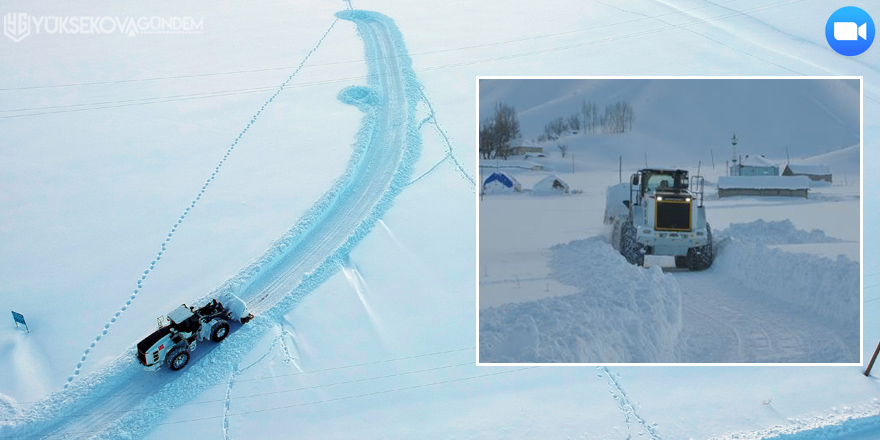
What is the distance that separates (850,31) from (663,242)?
1138 cm

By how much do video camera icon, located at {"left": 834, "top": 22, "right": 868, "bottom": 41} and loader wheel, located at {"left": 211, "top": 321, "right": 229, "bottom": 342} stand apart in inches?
510

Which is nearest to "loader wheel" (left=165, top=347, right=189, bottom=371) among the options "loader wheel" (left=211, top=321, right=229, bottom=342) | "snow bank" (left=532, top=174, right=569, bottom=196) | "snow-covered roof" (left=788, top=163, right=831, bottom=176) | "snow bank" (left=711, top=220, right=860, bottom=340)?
"loader wheel" (left=211, top=321, right=229, bottom=342)

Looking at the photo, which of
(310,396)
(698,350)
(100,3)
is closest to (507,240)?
(698,350)

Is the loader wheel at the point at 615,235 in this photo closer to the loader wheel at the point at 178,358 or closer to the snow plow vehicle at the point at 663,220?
the snow plow vehicle at the point at 663,220

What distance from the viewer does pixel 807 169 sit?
24.1ft

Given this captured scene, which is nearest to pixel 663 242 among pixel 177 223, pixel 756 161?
pixel 756 161

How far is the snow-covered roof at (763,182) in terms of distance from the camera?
6676 millimetres

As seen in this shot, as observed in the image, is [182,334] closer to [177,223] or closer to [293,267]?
[293,267]

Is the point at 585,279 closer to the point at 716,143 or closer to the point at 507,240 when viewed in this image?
the point at 507,240

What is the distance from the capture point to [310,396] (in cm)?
662

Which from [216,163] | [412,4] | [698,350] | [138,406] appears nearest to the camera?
[698,350]

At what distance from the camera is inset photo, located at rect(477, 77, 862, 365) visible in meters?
6.01

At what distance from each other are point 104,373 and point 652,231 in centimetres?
565

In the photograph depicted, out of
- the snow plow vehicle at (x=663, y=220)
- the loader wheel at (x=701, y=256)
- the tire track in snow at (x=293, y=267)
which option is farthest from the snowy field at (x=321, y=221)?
the loader wheel at (x=701, y=256)
